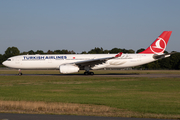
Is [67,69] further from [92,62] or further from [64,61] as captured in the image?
[92,62]

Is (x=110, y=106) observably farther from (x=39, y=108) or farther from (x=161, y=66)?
(x=161, y=66)

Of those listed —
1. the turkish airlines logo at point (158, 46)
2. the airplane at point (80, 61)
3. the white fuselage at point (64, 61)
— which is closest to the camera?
the airplane at point (80, 61)

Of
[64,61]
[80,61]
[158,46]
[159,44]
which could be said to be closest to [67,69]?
[80,61]

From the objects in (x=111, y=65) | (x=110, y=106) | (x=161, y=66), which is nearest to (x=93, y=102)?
(x=110, y=106)

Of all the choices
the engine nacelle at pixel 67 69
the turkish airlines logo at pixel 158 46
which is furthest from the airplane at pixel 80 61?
the engine nacelle at pixel 67 69

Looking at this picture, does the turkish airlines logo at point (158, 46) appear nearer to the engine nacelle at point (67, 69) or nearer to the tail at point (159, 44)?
the tail at point (159, 44)

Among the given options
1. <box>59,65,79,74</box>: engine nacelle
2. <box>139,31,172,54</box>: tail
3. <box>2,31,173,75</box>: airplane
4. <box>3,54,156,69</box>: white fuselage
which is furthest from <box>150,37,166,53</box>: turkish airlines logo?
<box>59,65,79,74</box>: engine nacelle

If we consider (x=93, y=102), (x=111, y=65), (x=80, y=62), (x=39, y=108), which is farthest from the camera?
(x=111, y=65)

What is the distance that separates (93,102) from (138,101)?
2688 mm

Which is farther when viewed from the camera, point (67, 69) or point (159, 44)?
point (159, 44)

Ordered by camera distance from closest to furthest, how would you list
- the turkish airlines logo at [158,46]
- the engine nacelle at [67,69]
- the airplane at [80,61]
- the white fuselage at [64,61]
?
the engine nacelle at [67,69], the airplane at [80,61], the white fuselage at [64,61], the turkish airlines logo at [158,46]

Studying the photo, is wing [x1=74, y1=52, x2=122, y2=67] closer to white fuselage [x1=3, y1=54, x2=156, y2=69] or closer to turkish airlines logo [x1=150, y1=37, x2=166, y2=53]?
white fuselage [x1=3, y1=54, x2=156, y2=69]

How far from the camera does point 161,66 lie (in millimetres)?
91875

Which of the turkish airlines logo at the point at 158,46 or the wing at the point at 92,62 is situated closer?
the wing at the point at 92,62
